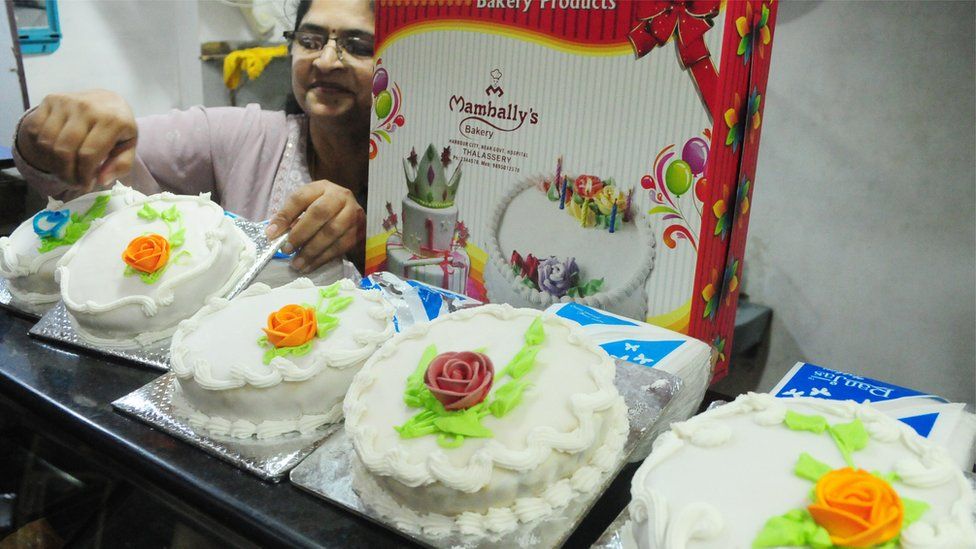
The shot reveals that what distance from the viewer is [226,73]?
1903 millimetres

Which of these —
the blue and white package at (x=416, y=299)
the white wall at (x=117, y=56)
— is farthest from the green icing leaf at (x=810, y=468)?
the white wall at (x=117, y=56)

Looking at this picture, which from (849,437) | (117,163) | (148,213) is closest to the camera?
(849,437)

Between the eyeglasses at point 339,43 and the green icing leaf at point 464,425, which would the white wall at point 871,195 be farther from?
the green icing leaf at point 464,425

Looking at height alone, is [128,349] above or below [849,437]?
below

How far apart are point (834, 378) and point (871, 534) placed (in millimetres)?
451

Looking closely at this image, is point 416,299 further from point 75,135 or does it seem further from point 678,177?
point 75,135

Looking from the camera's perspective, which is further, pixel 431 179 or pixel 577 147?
pixel 431 179

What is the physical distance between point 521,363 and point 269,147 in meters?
1.16

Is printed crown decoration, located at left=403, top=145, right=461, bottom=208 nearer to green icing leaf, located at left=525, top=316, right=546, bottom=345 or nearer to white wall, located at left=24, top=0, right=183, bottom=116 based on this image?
green icing leaf, located at left=525, top=316, right=546, bottom=345

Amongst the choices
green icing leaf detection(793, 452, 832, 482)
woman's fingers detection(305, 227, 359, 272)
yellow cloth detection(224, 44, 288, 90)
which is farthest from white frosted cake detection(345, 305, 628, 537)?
yellow cloth detection(224, 44, 288, 90)

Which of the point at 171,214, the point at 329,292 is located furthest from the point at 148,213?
the point at 329,292

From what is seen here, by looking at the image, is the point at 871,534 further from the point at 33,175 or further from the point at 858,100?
the point at 33,175

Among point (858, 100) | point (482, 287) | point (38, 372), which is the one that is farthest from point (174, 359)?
point (858, 100)

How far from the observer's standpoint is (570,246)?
1.17m
